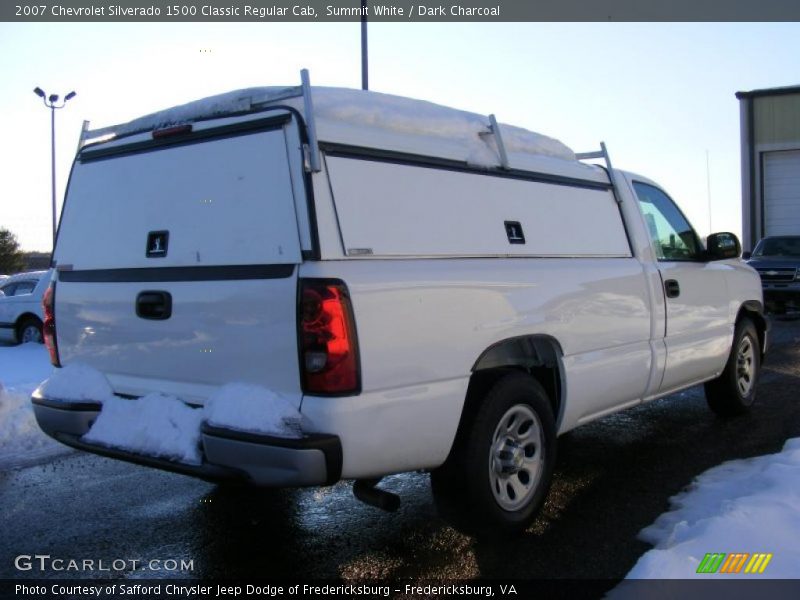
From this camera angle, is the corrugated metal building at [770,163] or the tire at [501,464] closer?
the tire at [501,464]

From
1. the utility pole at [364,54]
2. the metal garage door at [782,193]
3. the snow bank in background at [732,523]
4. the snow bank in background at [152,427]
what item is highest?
the utility pole at [364,54]

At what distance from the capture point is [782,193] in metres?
25.8

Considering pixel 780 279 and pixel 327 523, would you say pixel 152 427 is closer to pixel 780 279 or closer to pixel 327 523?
pixel 327 523

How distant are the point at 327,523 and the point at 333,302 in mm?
1718

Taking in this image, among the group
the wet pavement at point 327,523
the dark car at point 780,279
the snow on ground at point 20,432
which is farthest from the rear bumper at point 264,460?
the dark car at point 780,279

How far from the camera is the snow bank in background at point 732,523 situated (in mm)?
3250

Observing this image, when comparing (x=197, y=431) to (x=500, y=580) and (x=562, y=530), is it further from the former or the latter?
(x=562, y=530)

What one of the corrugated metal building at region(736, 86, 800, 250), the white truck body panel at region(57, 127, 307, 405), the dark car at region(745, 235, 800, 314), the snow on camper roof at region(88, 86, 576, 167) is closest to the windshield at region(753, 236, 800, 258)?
the dark car at region(745, 235, 800, 314)

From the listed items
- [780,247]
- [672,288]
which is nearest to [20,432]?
[672,288]

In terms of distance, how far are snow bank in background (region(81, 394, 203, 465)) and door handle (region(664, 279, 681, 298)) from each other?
132 inches

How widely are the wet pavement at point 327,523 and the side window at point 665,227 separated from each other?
1.45 m

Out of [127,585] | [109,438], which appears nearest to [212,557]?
[127,585]

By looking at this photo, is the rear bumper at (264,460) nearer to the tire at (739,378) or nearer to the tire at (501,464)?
the tire at (501,464)

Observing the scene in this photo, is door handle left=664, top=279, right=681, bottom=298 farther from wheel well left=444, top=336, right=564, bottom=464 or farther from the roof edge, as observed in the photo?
the roof edge
